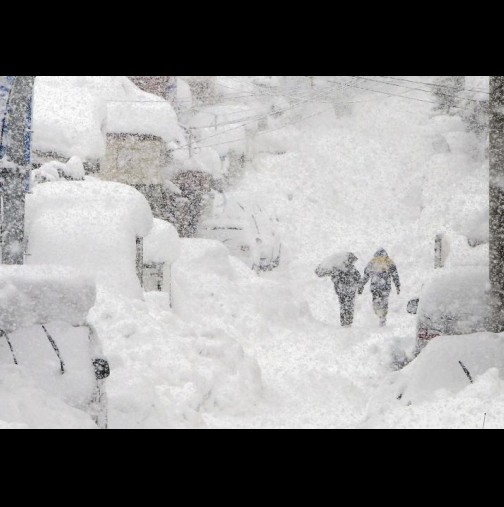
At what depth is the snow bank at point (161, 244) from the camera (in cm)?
1305

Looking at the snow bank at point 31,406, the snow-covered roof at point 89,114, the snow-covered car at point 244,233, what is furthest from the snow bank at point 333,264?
the snow bank at point 31,406

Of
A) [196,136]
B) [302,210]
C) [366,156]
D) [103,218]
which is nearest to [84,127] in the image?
[103,218]

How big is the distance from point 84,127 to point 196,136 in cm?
1102

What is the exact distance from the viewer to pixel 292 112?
43.7 meters

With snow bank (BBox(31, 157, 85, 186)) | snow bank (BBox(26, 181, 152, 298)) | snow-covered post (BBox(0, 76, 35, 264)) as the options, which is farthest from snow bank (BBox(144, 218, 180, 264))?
snow-covered post (BBox(0, 76, 35, 264))

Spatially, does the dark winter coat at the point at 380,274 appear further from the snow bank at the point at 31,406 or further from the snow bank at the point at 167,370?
the snow bank at the point at 31,406

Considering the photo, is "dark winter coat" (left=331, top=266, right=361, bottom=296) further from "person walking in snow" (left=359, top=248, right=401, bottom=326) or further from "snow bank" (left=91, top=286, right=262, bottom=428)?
"snow bank" (left=91, top=286, right=262, bottom=428)

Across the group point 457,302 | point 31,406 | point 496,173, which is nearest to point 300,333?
point 496,173

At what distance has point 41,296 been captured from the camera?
4301 mm

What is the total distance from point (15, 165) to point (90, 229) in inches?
51.8

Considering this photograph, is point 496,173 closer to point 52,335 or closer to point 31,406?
point 52,335

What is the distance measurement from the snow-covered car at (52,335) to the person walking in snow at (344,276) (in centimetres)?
943

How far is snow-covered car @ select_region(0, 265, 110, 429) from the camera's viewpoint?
418 cm
